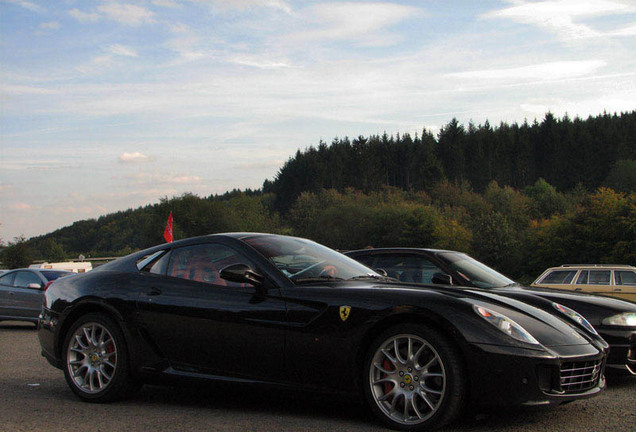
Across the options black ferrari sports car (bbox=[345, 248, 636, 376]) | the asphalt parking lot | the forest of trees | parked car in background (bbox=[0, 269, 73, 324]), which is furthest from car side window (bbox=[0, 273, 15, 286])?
the forest of trees

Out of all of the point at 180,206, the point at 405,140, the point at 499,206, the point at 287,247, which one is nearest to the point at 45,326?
the point at 287,247

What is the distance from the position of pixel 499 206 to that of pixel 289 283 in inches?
3855

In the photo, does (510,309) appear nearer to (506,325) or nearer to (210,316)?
(506,325)

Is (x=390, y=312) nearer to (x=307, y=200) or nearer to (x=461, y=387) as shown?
(x=461, y=387)

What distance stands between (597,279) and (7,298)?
1471 centimetres

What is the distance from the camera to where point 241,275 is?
5.00 m

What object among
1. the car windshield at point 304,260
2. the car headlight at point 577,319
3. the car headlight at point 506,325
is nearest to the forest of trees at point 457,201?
the car headlight at point 577,319

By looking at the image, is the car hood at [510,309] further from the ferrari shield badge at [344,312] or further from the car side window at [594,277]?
the car side window at [594,277]

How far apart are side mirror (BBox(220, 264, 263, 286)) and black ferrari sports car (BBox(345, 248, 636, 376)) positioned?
2.54m

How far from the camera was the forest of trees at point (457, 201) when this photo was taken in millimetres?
59750

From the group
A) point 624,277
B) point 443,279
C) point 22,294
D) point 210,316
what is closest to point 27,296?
point 22,294

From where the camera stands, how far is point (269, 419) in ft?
16.1

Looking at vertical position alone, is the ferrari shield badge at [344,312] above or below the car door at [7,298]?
above

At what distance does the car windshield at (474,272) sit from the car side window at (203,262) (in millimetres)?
3397
